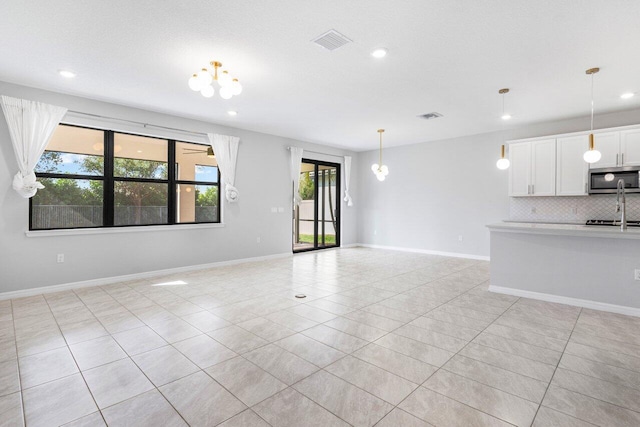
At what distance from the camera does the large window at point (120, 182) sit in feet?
14.7

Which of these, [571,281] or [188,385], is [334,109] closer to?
[571,281]

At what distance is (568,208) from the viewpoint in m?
5.84

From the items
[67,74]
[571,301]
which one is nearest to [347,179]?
[571,301]

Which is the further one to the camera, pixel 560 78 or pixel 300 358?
pixel 560 78

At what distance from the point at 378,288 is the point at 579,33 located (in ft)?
11.6

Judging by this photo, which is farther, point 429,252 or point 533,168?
point 429,252

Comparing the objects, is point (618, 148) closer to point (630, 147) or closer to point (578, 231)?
point (630, 147)

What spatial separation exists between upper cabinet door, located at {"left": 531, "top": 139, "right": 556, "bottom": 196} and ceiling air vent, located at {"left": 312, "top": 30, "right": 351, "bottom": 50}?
473 centimetres

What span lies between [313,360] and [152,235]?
409 cm

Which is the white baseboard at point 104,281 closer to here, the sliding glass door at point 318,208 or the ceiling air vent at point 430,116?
the sliding glass door at point 318,208

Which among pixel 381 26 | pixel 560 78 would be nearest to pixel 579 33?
pixel 560 78

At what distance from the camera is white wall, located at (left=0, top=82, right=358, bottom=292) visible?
4133 millimetres

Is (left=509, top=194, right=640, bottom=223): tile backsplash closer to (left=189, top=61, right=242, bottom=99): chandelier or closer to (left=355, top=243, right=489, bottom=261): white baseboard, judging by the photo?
(left=355, top=243, right=489, bottom=261): white baseboard

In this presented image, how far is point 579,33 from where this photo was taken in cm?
290
